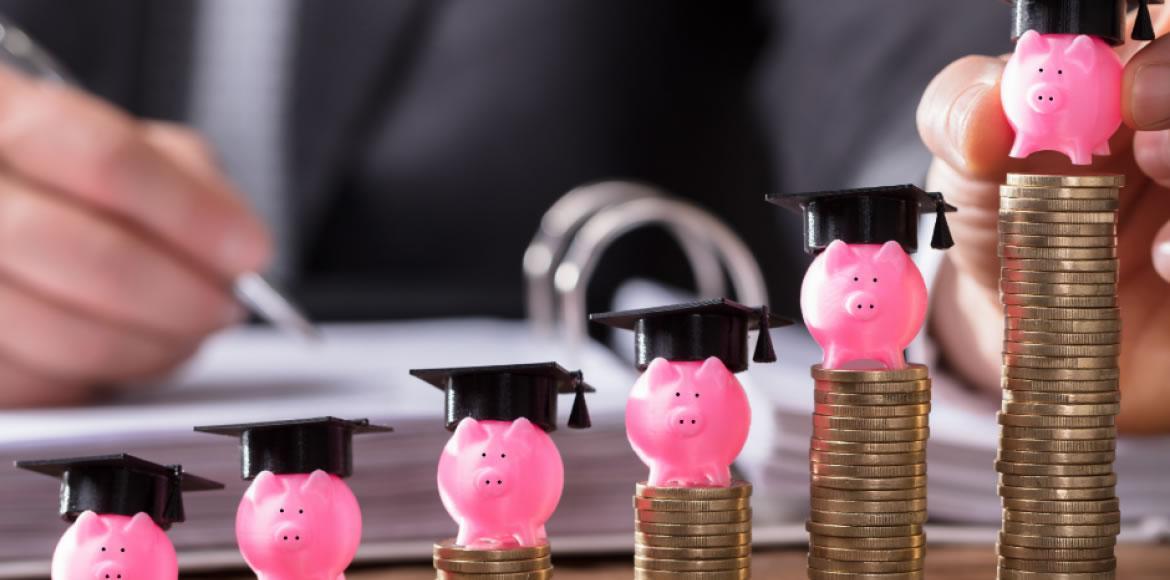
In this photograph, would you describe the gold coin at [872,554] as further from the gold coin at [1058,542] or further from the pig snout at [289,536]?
the pig snout at [289,536]

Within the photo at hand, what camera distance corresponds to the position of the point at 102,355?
93 centimetres

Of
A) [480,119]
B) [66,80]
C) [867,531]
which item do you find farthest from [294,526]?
[480,119]

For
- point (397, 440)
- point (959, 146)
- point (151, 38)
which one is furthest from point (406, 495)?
point (151, 38)

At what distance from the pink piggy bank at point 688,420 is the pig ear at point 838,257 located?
0.19 feet

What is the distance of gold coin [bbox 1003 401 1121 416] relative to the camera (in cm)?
51

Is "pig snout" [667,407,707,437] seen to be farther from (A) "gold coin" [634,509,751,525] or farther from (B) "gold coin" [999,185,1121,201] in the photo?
(B) "gold coin" [999,185,1121,201]

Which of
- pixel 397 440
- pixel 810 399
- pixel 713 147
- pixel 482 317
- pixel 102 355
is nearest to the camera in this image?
pixel 397 440

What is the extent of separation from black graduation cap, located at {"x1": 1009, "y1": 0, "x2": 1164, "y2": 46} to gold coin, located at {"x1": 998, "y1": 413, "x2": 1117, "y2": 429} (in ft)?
0.49

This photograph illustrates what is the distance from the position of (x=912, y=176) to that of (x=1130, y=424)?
0.37 meters

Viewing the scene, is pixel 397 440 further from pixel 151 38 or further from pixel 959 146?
pixel 151 38

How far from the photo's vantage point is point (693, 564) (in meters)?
0.52

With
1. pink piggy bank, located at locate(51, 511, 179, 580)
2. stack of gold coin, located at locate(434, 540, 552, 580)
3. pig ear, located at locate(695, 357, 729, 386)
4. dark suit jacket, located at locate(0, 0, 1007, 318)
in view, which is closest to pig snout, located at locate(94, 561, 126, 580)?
pink piggy bank, located at locate(51, 511, 179, 580)

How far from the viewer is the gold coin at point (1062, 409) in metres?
0.51

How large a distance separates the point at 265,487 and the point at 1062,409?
31 cm
